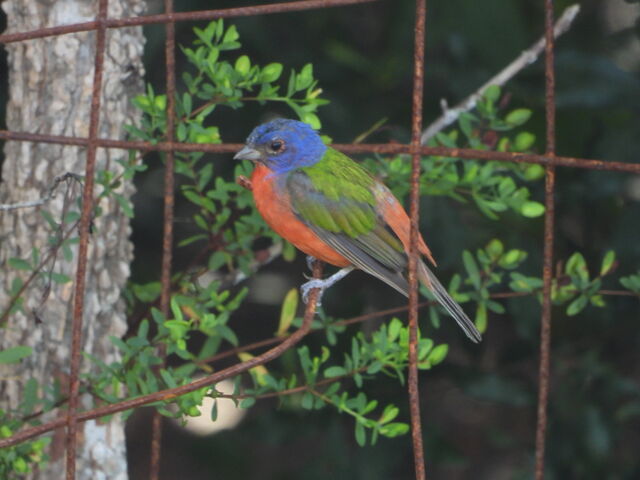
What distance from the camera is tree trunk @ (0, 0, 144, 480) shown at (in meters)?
3.09

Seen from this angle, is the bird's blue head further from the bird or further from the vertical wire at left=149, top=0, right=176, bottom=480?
the vertical wire at left=149, top=0, right=176, bottom=480

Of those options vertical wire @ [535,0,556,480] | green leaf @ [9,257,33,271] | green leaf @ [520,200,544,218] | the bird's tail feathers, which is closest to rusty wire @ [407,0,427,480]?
vertical wire @ [535,0,556,480]

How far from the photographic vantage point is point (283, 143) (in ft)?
10.2

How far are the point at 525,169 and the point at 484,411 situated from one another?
2.66 meters

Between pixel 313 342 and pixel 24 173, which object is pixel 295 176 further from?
pixel 313 342

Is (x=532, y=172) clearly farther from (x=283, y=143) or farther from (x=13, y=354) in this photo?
(x=13, y=354)

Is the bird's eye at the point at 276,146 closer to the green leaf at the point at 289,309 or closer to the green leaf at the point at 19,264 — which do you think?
the green leaf at the point at 289,309

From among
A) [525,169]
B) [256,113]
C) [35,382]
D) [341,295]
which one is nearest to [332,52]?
[256,113]

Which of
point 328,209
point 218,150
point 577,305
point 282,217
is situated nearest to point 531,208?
point 577,305

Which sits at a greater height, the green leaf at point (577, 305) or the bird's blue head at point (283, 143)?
the bird's blue head at point (283, 143)

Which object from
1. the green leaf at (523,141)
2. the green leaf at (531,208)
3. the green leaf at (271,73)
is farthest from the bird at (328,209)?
the green leaf at (523,141)

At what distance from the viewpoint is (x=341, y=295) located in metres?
4.60

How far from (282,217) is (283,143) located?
8.8 inches

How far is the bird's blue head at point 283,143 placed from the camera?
3.09 m
